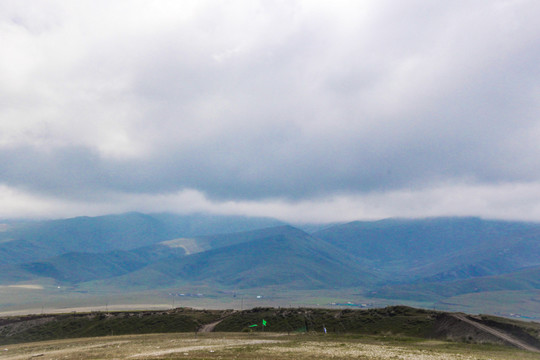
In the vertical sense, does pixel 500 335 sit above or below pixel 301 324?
above

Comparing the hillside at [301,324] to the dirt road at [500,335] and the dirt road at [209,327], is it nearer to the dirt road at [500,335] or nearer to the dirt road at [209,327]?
the dirt road at [500,335]

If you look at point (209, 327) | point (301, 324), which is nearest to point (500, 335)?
point (301, 324)

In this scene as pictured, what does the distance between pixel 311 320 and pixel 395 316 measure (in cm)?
2533

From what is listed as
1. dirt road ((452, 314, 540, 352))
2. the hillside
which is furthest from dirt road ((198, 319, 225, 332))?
dirt road ((452, 314, 540, 352))

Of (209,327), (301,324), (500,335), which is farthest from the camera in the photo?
(209,327)

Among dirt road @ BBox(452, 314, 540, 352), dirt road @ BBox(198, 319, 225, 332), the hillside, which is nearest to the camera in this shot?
dirt road @ BBox(452, 314, 540, 352)

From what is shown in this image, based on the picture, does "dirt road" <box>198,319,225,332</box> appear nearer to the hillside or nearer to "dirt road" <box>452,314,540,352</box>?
the hillside

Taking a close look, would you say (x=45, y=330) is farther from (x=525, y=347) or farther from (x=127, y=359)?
(x=525, y=347)

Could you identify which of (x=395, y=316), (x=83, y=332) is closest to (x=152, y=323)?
(x=83, y=332)

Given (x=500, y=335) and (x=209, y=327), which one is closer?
(x=500, y=335)

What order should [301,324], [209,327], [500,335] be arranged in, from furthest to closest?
[209,327] → [301,324] → [500,335]

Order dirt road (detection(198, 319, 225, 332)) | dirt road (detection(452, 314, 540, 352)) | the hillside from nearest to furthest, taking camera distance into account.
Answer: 1. dirt road (detection(452, 314, 540, 352))
2. the hillside
3. dirt road (detection(198, 319, 225, 332))

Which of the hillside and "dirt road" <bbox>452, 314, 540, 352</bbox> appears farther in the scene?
the hillside

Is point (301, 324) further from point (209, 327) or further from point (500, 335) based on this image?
point (500, 335)
